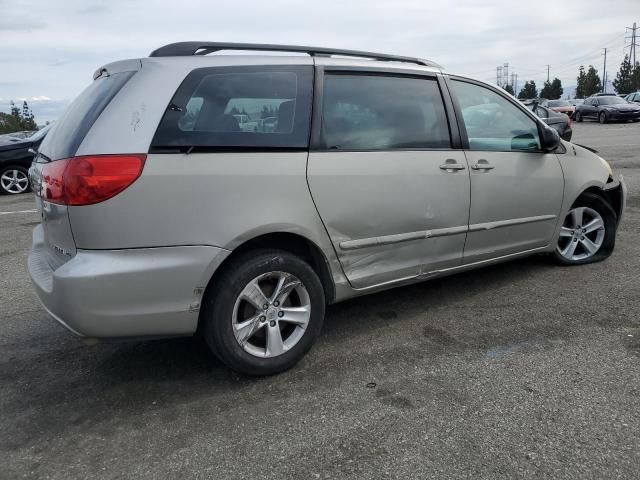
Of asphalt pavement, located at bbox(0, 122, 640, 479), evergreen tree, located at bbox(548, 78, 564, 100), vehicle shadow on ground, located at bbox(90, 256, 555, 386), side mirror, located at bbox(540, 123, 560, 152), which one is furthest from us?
evergreen tree, located at bbox(548, 78, 564, 100)

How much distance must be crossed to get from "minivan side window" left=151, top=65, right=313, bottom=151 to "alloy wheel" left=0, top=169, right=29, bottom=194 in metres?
9.65

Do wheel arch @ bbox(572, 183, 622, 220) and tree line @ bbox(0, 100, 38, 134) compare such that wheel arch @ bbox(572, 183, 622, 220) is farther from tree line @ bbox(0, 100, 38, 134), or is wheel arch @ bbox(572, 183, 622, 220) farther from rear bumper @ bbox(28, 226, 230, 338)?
tree line @ bbox(0, 100, 38, 134)

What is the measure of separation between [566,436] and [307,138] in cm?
197

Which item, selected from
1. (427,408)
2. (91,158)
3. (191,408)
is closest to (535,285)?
(427,408)

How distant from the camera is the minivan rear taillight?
8.75 feet

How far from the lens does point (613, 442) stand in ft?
8.12

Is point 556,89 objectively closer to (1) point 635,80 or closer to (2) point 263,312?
(1) point 635,80

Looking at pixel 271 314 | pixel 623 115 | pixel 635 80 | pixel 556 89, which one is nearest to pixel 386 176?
pixel 271 314

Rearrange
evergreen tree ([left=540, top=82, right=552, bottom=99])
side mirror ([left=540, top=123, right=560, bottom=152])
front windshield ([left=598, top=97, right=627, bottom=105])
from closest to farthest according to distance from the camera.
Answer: side mirror ([left=540, top=123, right=560, bottom=152]) < front windshield ([left=598, top=97, right=627, bottom=105]) < evergreen tree ([left=540, top=82, right=552, bottom=99])

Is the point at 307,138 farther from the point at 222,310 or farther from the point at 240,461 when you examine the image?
the point at 240,461

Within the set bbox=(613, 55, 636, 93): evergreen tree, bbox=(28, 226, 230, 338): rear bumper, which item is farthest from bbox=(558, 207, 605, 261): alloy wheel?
bbox=(613, 55, 636, 93): evergreen tree

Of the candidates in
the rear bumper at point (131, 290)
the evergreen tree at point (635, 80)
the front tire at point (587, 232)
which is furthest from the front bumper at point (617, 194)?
the evergreen tree at point (635, 80)

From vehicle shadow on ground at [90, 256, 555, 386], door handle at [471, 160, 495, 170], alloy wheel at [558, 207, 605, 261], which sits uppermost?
door handle at [471, 160, 495, 170]

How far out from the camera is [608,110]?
27578mm
